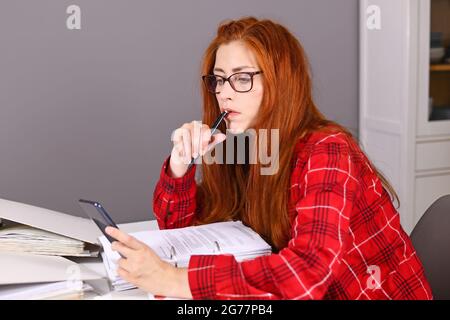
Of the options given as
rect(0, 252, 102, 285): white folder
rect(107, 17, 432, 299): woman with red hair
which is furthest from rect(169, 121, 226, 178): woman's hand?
rect(0, 252, 102, 285): white folder

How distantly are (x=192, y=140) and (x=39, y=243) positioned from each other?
1.19 ft

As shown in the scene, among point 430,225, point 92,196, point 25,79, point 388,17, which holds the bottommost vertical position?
point 92,196

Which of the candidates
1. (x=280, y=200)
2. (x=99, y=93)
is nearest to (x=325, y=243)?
(x=280, y=200)

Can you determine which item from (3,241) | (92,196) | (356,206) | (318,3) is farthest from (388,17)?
(3,241)

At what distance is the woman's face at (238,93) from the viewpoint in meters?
1.19

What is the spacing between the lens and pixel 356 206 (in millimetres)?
1143

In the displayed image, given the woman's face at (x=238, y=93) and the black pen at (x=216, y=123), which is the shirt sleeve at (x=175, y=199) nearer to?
the black pen at (x=216, y=123)

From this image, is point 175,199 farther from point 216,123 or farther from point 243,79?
point 243,79

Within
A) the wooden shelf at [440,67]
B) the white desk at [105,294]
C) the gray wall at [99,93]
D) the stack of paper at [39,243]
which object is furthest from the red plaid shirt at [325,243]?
the wooden shelf at [440,67]

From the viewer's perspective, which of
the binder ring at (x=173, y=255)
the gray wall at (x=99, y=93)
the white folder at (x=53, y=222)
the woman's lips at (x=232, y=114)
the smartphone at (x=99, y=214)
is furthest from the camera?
the gray wall at (x=99, y=93)

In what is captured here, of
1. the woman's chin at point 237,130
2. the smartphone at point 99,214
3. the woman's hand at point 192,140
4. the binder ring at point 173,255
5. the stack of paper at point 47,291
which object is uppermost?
the woman's chin at point 237,130

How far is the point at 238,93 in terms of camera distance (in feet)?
3.93

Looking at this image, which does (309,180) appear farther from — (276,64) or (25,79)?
(25,79)
